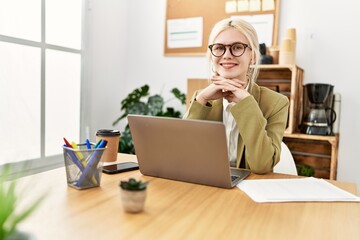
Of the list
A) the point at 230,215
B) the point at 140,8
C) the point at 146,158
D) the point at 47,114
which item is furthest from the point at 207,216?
the point at 140,8

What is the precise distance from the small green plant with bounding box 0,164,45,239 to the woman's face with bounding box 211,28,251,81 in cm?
108

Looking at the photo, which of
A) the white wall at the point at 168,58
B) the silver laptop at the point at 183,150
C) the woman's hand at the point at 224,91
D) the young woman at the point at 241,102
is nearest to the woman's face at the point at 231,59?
the young woman at the point at 241,102

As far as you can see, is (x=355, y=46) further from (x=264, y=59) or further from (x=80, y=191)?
(x=80, y=191)

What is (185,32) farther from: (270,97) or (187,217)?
(187,217)

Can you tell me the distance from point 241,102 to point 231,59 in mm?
284

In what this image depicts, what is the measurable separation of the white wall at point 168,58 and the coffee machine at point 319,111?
0.21 meters

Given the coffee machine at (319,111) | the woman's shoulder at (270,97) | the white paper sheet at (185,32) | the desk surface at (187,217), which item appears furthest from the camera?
the white paper sheet at (185,32)

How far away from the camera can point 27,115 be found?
216cm

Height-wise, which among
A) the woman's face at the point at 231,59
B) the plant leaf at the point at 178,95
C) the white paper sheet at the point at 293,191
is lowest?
the white paper sheet at the point at 293,191

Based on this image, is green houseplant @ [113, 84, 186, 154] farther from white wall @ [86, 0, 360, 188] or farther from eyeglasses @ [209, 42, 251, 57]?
eyeglasses @ [209, 42, 251, 57]

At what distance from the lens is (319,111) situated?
7.18 ft

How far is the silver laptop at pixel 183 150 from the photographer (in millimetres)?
855

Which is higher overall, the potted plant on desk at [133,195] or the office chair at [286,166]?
the potted plant on desk at [133,195]

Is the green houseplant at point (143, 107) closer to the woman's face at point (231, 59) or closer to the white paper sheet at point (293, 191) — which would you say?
the woman's face at point (231, 59)
